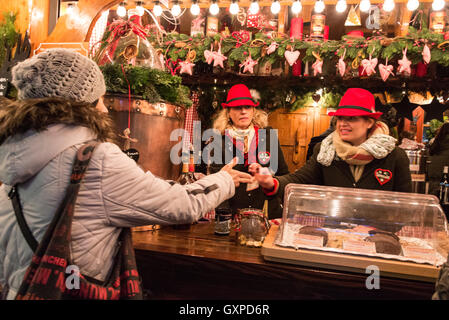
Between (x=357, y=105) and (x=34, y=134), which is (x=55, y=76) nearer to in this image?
(x=34, y=134)

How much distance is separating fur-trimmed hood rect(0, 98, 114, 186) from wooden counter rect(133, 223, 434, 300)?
26.2 inches

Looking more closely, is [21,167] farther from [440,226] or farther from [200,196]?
[440,226]

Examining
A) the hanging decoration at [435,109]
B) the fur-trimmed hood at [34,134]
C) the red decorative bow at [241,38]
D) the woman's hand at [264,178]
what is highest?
the red decorative bow at [241,38]

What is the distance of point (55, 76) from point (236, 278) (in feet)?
3.41

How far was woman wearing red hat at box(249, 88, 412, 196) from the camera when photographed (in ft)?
7.60

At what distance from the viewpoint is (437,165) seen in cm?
480

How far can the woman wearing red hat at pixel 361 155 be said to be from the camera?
7.60ft

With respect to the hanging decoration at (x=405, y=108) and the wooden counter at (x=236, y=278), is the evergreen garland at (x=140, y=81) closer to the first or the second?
the wooden counter at (x=236, y=278)

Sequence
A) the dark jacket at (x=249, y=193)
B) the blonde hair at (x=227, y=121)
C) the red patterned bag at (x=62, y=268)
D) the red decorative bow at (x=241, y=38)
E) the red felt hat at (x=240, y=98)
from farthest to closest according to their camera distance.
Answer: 1. the red decorative bow at (x=241, y=38)
2. the blonde hair at (x=227, y=121)
3. the red felt hat at (x=240, y=98)
4. the dark jacket at (x=249, y=193)
5. the red patterned bag at (x=62, y=268)

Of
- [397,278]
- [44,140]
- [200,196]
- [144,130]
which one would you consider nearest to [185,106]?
[144,130]

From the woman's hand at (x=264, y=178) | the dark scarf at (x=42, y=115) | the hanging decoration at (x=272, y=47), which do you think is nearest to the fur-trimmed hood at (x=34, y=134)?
the dark scarf at (x=42, y=115)

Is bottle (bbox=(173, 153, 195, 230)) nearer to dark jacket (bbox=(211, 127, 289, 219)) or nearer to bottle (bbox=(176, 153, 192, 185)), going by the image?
bottle (bbox=(176, 153, 192, 185))

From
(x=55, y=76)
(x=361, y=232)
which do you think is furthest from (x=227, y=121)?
(x=55, y=76)

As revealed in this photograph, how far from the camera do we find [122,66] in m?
1.99
